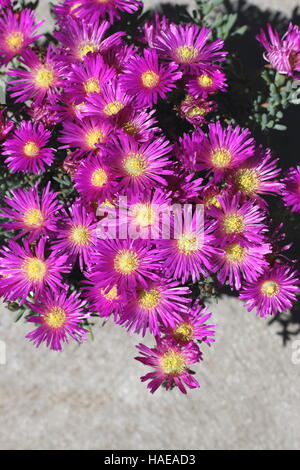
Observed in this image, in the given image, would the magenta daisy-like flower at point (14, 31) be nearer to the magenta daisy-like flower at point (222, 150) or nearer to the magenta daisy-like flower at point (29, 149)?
the magenta daisy-like flower at point (29, 149)

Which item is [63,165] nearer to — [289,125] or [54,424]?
[289,125]

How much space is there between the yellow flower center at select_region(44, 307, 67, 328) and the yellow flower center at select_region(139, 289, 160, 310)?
0.13 metres

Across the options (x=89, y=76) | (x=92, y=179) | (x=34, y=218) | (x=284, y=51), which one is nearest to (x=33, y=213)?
(x=34, y=218)

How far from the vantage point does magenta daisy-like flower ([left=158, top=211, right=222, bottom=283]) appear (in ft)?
2.33

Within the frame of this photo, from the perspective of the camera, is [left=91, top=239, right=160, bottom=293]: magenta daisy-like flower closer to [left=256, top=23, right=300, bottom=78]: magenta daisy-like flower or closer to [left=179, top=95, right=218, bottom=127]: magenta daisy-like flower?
[left=179, top=95, right=218, bottom=127]: magenta daisy-like flower

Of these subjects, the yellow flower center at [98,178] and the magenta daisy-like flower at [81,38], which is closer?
the yellow flower center at [98,178]

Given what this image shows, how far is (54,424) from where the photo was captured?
1157 mm

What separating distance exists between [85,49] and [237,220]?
1.26 ft

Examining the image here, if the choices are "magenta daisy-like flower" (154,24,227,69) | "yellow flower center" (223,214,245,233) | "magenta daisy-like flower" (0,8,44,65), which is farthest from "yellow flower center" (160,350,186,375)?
"magenta daisy-like flower" (0,8,44,65)

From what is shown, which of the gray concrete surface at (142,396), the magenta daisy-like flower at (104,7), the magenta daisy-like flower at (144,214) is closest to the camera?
the magenta daisy-like flower at (144,214)

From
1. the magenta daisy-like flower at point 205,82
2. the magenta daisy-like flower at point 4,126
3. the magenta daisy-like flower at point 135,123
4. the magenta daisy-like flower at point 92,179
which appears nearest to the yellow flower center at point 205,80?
the magenta daisy-like flower at point 205,82

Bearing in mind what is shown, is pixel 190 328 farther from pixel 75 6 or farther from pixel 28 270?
pixel 75 6

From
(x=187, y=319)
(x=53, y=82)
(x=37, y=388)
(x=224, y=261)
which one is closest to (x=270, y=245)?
(x=224, y=261)

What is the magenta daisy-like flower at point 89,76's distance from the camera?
30.1 inches
